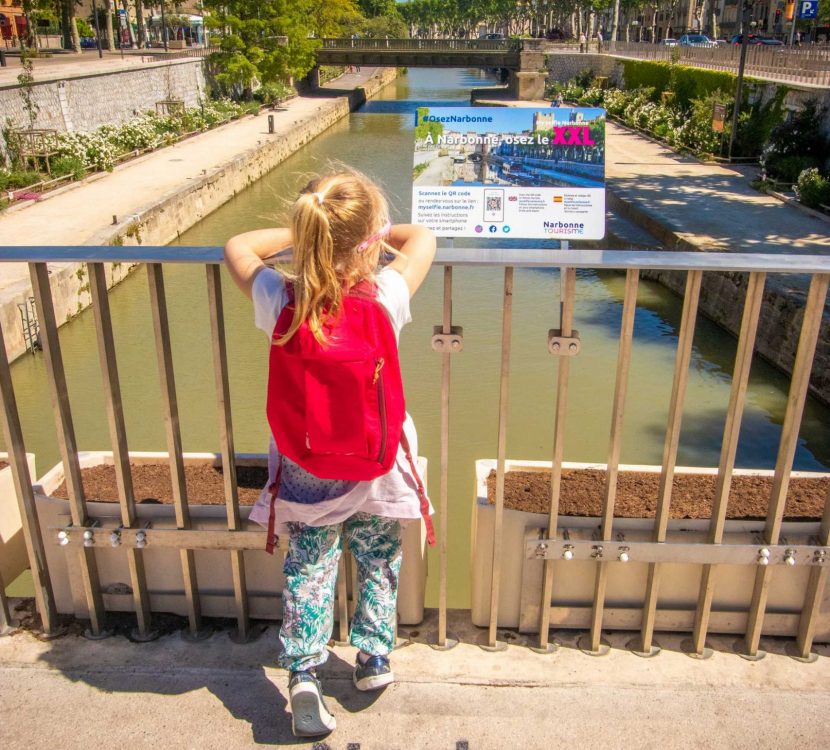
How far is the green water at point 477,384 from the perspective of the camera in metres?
7.55

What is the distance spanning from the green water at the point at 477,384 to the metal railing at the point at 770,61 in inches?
480

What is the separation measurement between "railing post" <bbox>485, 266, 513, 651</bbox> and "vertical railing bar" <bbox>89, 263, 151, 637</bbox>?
1.08 meters

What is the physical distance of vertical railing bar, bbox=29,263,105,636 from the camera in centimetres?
240

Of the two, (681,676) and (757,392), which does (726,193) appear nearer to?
(757,392)

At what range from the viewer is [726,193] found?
16.1 meters

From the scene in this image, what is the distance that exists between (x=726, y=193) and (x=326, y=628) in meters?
15.7

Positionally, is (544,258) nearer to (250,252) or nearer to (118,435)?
(250,252)

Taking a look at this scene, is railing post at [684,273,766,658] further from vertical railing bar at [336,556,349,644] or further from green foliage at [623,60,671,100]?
A: green foliage at [623,60,671,100]

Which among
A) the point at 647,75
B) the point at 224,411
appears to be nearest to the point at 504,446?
the point at 224,411

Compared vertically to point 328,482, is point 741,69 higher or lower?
higher

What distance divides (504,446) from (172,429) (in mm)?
981

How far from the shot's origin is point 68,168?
666 inches

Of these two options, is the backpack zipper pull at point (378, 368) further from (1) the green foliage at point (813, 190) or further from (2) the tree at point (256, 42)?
(2) the tree at point (256, 42)

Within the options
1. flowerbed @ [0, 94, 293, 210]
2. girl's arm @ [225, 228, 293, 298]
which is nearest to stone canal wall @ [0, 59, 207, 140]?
flowerbed @ [0, 94, 293, 210]
